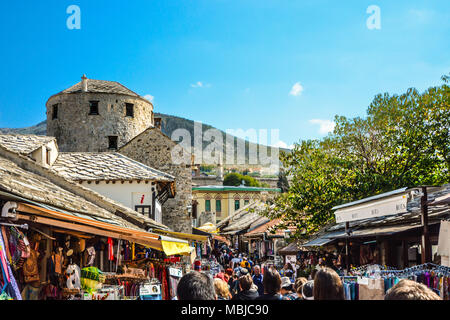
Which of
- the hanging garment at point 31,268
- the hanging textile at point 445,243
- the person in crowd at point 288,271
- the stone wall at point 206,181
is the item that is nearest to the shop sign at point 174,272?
the hanging garment at point 31,268

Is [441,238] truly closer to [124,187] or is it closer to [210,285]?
[210,285]

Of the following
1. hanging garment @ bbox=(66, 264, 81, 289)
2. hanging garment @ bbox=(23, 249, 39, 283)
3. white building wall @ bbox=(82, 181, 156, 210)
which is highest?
white building wall @ bbox=(82, 181, 156, 210)

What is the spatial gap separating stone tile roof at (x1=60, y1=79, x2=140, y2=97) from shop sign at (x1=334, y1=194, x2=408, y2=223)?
3173cm

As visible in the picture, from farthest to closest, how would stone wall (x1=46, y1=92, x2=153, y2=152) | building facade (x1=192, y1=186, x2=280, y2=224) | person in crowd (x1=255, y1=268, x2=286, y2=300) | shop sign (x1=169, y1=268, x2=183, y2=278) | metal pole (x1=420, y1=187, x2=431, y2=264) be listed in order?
building facade (x1=192, y1=186, x2=280, y2=224), stone wall (x1=46, y1=92, x2=153, y2=152), shop sign (x1=169, y1=268, x2=183, y2=278), metal pole (x1=420, y1=187, x2=431, y2=264), person in crowd (x1=255, y1=268, x2=286, y2=300)

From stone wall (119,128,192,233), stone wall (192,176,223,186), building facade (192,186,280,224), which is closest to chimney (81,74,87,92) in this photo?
stone wall (119,128,192,233)

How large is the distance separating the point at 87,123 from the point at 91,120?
1.33ft

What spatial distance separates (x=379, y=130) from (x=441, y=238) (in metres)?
11.6

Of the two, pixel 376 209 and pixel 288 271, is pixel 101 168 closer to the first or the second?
pixel 288 271

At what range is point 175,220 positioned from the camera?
34.1 m

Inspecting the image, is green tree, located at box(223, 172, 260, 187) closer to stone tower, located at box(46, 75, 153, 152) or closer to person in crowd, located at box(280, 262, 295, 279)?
stone tower, located at box(46, 75, 153, 152)

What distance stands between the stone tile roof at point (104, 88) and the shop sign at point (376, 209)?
31.7 metres

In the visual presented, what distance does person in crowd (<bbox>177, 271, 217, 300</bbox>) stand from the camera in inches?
155

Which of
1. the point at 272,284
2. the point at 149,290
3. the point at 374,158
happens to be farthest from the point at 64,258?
the point at 374,158

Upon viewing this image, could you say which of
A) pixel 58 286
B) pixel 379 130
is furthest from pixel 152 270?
pixel 379 130
